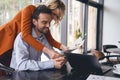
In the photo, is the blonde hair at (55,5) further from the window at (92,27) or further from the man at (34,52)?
the window at (92,27)

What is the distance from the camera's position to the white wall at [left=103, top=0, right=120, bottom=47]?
7316mm

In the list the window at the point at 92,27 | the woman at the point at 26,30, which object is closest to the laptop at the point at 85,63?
the woman at the point at 26,30

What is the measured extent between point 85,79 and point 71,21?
3.94m

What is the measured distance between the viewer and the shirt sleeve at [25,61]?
5.41 feet

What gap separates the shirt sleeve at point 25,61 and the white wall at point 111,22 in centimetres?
597

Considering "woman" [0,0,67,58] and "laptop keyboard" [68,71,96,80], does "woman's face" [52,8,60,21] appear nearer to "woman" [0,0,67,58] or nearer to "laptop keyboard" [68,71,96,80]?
"woman" [0,0,67,58]

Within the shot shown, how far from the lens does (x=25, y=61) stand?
166 cm

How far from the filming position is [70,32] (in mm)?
5129

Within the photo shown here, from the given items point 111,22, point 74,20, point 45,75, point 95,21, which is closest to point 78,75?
point 45,75

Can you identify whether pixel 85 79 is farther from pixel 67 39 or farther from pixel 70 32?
pixel 70 32

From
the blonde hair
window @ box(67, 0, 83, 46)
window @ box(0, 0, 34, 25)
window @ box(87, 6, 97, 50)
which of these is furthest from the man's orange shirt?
window @ box(87, 6, 97, 50)

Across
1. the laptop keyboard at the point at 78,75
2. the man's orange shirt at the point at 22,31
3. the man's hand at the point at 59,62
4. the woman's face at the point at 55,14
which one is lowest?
the laptop keyboard at the point at 78,75

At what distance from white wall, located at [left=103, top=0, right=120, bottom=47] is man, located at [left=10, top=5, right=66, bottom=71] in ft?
19.1

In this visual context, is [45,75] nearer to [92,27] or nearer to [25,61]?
[25,61]
